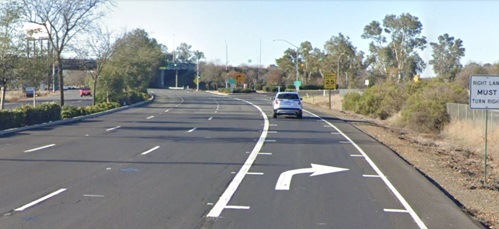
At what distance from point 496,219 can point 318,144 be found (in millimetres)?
14029

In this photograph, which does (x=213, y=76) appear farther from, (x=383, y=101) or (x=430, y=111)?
(x=430, y=111)

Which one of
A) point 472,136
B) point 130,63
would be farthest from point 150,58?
point 472,136

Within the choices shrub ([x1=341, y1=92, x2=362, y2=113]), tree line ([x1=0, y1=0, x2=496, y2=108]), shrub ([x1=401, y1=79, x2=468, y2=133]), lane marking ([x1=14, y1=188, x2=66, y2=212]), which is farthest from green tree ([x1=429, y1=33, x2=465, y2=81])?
lane marking ([x1=14, y1=188, x2=66, y2=212])

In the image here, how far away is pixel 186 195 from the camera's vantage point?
1329 centimetres

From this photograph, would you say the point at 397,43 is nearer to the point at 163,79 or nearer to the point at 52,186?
the point at 163,79

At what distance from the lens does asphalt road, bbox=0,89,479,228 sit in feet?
35.9

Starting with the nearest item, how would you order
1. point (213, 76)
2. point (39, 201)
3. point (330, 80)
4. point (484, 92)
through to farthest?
point (39, 201), point (484, 92), point (330, 80), point (213, 76)

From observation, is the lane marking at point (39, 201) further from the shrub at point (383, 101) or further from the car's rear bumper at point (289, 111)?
the shrub at point (383, 101)

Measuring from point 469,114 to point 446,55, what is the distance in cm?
8183

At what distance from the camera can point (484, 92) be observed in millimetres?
16938

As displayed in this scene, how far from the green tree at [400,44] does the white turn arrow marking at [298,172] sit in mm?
87958

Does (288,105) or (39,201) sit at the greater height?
(288,105)

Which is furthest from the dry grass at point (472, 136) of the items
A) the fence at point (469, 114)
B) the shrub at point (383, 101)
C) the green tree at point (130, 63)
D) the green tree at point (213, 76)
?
the green tree at point (213, 76)

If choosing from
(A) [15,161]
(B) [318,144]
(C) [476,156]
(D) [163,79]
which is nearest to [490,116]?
(C) [476,156]
